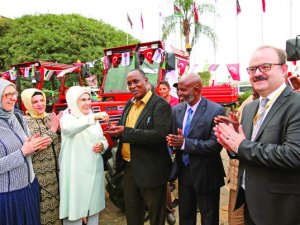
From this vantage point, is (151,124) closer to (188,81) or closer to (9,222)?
(188,81)

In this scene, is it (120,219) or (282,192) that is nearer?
(282,192)

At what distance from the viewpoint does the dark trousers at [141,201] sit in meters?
2.78

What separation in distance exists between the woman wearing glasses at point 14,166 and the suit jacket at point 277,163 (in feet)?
5.65

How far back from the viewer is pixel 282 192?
5.62 feet

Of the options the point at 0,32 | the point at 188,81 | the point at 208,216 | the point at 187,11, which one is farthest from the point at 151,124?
the point at 0,32

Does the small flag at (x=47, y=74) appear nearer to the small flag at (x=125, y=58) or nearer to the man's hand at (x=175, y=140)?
the small flag at (x=125, y=58)

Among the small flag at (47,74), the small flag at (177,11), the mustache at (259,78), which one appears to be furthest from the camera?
the small flag at (177,11)

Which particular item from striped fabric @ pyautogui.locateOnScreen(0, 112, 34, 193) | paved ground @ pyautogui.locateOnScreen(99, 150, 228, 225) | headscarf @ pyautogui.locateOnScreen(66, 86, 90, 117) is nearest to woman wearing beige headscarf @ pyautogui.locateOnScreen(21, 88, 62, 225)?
headscarf @ pyautogui.locateOnScreen(66, 86, 90, 117)

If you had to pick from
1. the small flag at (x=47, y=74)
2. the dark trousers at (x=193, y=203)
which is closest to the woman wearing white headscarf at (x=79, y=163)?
the dark trousers at (x=193, y=203)

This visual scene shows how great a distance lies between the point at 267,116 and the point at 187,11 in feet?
55.7

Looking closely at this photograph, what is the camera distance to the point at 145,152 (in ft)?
9.01

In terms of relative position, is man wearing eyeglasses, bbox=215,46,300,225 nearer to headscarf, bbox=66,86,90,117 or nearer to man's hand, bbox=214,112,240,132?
man's hand, bbox=214,112,240,132

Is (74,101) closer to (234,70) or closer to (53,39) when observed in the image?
(234,70)

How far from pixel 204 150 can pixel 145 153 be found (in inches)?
22.7
